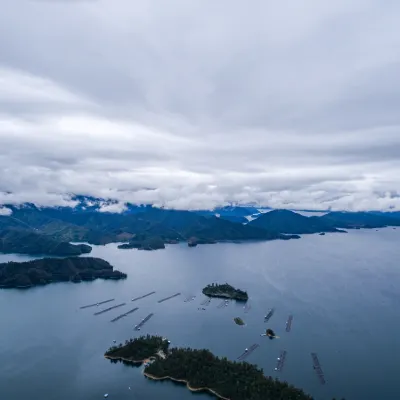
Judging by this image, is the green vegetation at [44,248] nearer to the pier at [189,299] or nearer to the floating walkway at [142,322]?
the pier at [189,299]

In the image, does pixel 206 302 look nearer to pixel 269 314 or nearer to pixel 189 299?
pixel 189 299

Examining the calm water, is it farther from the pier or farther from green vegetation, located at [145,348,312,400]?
the pier

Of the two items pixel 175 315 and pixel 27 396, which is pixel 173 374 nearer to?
pixel 27 396

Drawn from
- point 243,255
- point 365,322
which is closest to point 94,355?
point 365,322

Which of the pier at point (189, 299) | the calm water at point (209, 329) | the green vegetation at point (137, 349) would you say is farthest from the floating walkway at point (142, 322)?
the pier at point (189, 299)

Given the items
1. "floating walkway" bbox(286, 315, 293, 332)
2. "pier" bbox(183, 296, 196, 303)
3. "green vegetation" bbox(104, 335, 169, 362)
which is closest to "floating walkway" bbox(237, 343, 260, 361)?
"floating walkway" bbox(286, 315, 293, 332)
